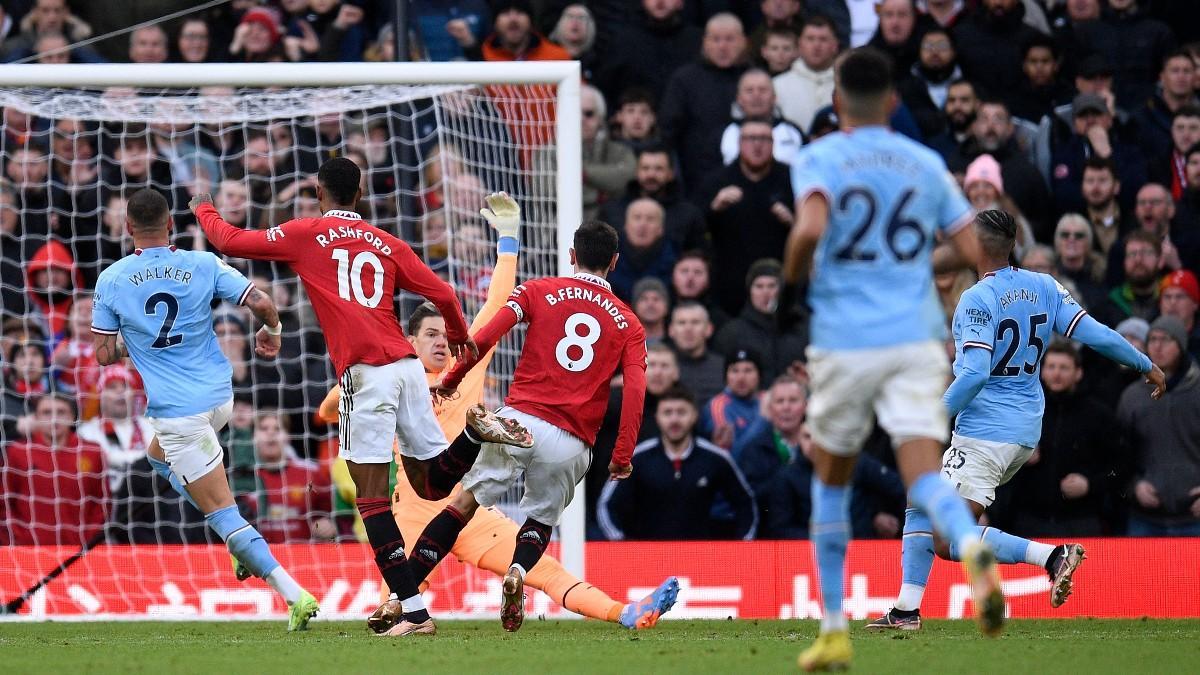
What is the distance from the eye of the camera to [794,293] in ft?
20.8

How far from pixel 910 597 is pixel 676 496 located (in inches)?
132

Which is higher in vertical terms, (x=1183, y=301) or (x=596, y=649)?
(x=1183, y=301)

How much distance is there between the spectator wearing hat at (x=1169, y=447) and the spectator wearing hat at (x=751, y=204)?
308 centimetres

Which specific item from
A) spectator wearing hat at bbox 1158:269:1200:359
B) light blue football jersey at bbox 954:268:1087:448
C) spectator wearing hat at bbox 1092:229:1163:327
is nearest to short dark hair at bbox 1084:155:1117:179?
spectator wearing hat at bbox 1092:229:1163:327

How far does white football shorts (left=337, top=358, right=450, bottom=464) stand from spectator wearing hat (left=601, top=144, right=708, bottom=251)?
501 cm

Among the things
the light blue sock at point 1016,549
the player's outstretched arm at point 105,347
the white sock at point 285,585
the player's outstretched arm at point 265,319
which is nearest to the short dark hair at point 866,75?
the light blue sock at point 1016,549

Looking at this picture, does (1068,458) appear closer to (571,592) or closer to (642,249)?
(642,249)

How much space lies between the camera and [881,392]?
6.34 m

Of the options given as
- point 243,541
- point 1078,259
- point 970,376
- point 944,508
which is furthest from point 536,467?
point 1078,259

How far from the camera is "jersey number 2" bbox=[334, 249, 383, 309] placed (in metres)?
8.62

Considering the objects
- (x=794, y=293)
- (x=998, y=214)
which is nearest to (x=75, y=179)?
(x=998, y=214)

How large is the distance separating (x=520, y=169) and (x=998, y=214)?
16.1 ft

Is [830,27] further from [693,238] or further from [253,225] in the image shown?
[253,225]

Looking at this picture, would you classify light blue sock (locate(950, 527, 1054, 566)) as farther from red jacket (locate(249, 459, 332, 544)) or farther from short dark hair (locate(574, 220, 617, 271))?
red jacket (locate(249, 459, 332, 544))
